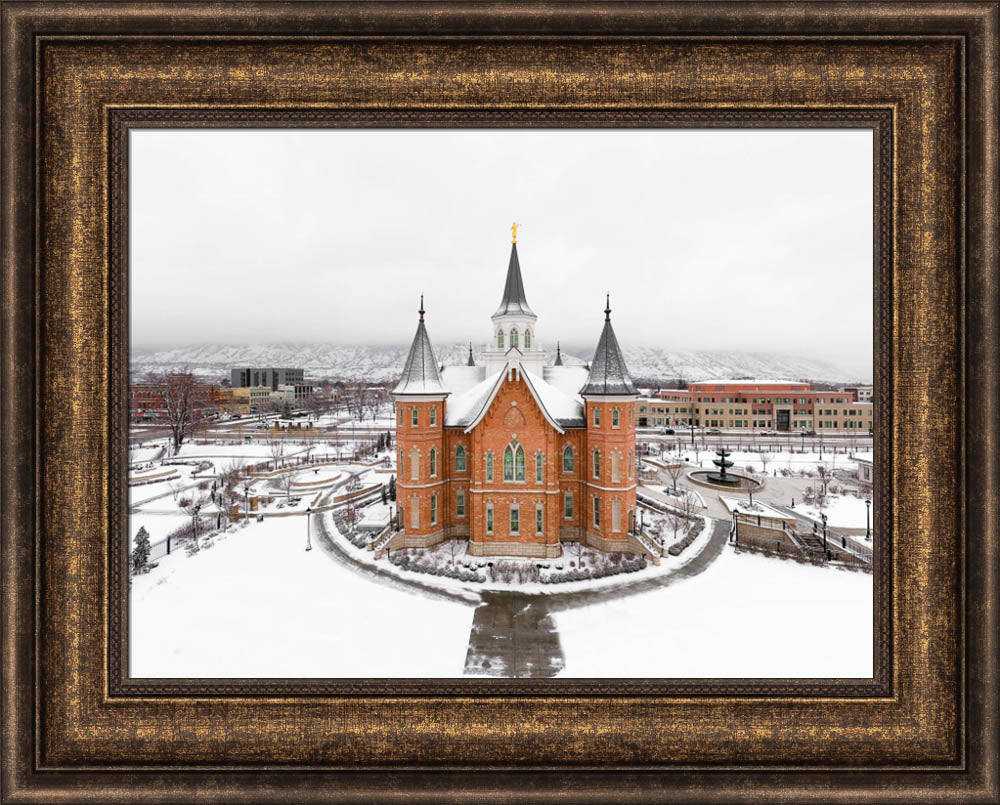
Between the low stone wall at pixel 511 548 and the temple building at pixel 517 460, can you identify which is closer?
the low stone wall at pixel 511 548

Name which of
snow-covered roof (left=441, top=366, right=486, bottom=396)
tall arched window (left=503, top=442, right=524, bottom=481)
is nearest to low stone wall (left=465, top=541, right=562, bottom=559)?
tall arched window (left=503, top=442, right=524, bottom=481)

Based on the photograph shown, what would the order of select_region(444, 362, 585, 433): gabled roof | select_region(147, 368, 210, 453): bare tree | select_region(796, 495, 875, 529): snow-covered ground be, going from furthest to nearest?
Answer: select_region(444, 362, 585, 433): gabled roof, select_region(796, 495, 875, 529): snow-covered ground, select_region(147, 368, 210, 453): bare tree

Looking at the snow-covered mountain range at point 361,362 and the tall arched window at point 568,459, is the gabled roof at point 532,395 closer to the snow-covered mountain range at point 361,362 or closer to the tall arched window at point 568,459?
the tall arched window at point 568,459

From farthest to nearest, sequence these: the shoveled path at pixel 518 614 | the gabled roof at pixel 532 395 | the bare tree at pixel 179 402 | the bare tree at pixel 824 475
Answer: the bare tree at pixel 824 475, the gabled roof at pixel 532 395, the shoveled path at pixel 518 614, the bare tree at pixel 179 402

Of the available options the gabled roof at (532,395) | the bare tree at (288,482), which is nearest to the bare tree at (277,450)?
the bare tree at (288,482)

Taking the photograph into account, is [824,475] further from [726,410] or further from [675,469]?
[675,469]

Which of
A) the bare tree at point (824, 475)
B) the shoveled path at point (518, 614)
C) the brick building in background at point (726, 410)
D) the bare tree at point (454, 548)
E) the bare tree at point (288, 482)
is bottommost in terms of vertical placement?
the bare tree at point (454, 548)

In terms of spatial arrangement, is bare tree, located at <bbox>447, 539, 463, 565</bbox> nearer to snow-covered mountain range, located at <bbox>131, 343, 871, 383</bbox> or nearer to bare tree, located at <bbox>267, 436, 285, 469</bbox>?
snow-covered mountain range, located at <bbox>131, 343, 871, 383</bbox>

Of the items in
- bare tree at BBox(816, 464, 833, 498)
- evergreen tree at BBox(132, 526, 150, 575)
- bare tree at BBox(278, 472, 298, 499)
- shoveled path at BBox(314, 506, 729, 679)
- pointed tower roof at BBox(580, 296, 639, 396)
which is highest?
pointed tower roof at BBox(580, 296, 639, 396)

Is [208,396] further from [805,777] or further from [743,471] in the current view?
[743,471]
